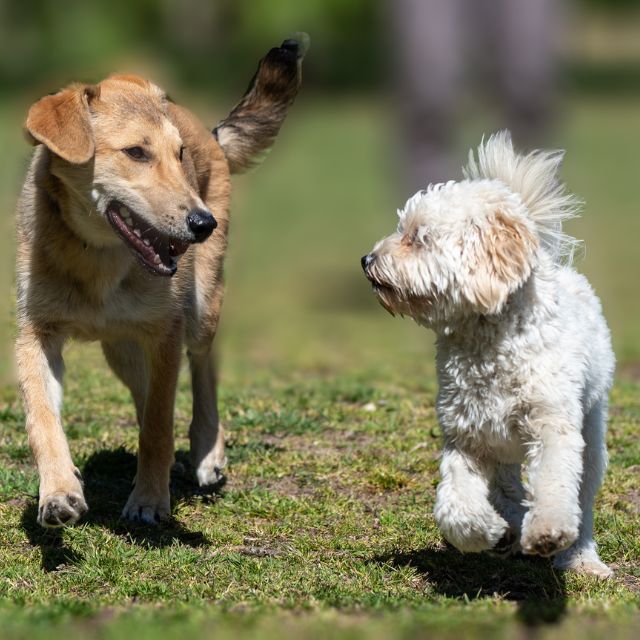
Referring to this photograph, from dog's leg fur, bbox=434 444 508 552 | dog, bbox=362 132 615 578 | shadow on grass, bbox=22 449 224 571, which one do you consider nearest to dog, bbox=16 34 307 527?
shadow on grass, bbox=22 449 224 571

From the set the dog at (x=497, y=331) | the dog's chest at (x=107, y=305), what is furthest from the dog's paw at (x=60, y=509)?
the dog at (x=497, y=331)

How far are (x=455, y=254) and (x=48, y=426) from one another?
1961 millimetres

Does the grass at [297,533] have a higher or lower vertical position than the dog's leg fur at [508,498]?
lower

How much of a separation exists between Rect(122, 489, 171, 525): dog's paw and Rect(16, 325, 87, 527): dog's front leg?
0.41 metres

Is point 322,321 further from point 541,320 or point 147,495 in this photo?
point 541,320

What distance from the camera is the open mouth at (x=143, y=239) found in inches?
211

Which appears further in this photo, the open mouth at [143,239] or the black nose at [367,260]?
the open mouth at [143,239]

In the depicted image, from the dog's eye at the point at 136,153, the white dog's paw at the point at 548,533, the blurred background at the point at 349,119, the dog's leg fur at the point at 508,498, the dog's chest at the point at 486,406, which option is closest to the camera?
the white dog's paw at the point at 548,533

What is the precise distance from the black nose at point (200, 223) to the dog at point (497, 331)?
0.85 meters

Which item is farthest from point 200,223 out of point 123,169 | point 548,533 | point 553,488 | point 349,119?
point 349,119

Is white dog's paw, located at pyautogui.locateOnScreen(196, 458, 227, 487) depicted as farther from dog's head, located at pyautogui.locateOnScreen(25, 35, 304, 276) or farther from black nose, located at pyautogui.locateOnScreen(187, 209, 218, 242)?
black nose, located at pyautogui.locateOnScreen(187, 209, 218, 242)

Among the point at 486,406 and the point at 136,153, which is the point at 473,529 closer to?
the point at 486,406

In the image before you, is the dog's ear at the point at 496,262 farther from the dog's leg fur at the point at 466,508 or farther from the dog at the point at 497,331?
the dog's leg fur at the point at 466,508

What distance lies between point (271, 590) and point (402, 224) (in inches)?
60.7
